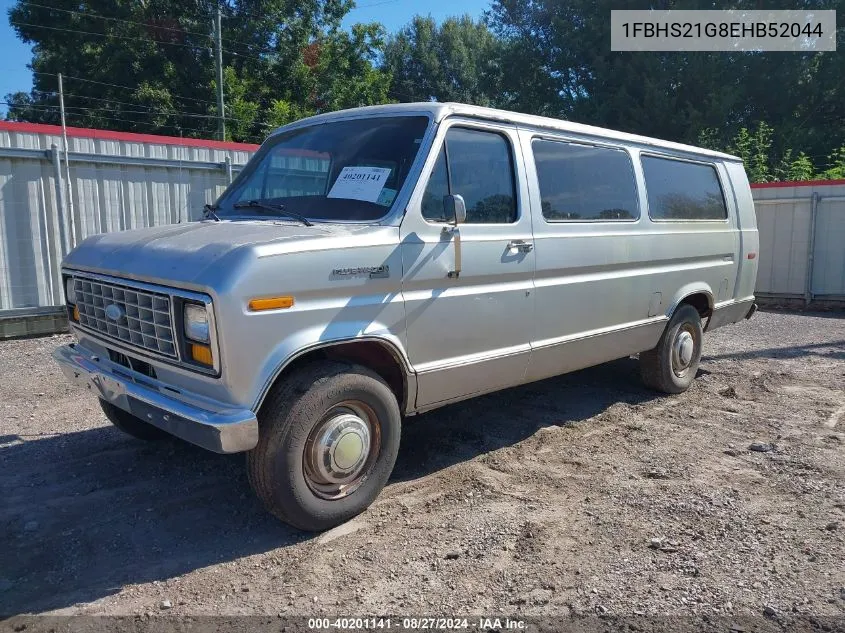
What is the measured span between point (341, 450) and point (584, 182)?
2785 millimetres

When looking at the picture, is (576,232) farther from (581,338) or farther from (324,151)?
(324,151)

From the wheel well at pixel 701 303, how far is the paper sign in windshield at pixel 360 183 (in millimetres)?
3624

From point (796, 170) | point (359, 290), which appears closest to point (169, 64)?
point (796, 170)

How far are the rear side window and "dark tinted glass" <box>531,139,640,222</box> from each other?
0.34 meters

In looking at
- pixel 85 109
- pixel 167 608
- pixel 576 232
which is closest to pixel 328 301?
pixel 167 608

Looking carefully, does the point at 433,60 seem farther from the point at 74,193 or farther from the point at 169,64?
the point at 74,193

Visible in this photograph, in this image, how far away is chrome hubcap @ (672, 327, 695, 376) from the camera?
20.2ft

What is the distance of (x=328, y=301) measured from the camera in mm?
3334

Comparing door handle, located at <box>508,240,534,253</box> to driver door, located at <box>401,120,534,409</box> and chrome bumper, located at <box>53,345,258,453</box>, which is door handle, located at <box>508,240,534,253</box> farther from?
chrome bumper, located at <box>53,345,258,453</box>

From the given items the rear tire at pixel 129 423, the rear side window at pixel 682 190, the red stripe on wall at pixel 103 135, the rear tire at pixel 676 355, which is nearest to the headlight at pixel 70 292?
the rear tire at pixel 129 423

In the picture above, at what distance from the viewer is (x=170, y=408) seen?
3176mm

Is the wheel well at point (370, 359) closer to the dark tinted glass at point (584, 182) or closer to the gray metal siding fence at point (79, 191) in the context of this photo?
the dark tinted glass at point (584, 182)

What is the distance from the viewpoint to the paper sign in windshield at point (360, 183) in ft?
12.7

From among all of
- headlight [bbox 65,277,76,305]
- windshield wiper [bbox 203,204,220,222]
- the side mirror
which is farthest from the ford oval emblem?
the side mirror
